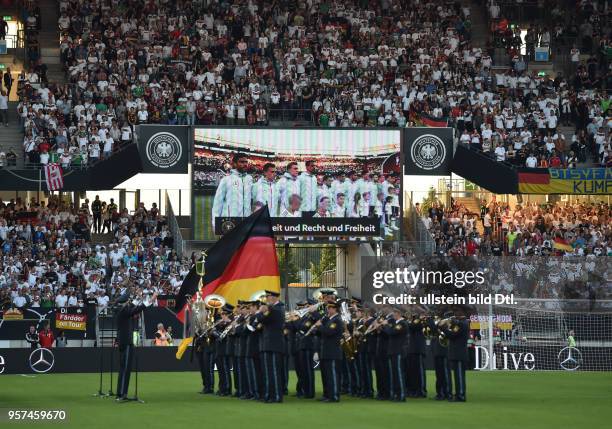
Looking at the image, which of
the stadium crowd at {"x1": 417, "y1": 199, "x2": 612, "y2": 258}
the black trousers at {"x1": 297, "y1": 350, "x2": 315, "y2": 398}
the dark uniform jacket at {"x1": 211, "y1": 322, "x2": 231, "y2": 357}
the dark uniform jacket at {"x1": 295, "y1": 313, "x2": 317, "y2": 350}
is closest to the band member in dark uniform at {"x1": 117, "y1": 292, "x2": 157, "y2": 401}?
the dark uniform jacket at {"x1": 211, "y1": 322, "x2": 231, "y2": 357}

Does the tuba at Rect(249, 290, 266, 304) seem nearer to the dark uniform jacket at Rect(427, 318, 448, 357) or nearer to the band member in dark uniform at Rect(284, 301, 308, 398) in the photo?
the band member in dark uniform at Rect(284, 301, 308, 398)

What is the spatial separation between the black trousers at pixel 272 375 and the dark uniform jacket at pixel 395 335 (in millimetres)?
2018

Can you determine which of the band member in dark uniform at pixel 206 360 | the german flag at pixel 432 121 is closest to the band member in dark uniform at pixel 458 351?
the band member in dark uniform at pixel 206 360

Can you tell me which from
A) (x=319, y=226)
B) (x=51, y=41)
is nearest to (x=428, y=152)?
(x=319, y=226)

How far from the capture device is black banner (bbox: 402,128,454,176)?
42562 millimetres

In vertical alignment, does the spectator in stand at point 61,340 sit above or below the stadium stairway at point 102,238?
below

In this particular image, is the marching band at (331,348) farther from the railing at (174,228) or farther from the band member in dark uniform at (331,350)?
the railing at (174,228)

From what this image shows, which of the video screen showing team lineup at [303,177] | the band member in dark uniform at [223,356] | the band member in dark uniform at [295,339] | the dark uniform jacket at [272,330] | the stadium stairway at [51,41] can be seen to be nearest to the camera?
the dark uniform jacket at [272,330]

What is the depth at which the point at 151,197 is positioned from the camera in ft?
146

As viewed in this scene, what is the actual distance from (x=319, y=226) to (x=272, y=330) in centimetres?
1993

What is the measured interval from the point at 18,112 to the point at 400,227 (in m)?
13.7

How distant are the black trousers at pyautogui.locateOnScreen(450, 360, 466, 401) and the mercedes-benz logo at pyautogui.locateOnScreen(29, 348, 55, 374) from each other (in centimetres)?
1245

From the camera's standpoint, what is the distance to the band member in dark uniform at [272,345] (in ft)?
71.7

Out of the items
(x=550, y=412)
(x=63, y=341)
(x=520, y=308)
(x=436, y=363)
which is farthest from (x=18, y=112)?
(x=550, y=412)
